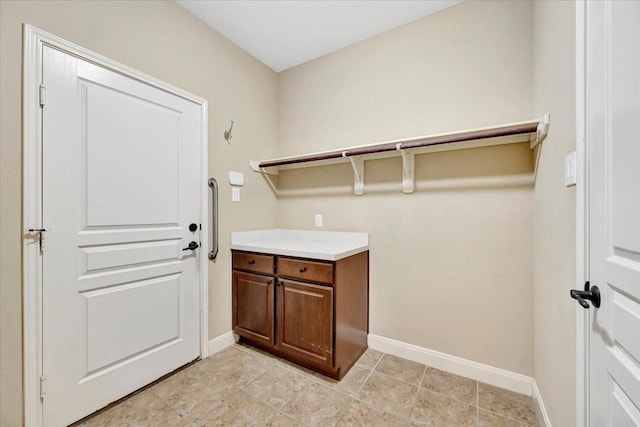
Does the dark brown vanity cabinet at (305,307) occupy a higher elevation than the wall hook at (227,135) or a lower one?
lower

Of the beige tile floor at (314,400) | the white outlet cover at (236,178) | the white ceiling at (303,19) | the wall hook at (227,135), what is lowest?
the beige tile floor at (314,400)

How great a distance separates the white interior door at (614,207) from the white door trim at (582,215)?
1.0 inches

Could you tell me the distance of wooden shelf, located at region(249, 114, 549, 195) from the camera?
153cm

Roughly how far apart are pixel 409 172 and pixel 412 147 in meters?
0.24

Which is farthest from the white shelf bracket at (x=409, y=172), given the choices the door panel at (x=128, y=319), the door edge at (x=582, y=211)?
the door panel at (x=128, y=319)

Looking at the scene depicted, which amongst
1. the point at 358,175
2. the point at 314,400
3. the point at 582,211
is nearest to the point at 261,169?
the point at 358,175

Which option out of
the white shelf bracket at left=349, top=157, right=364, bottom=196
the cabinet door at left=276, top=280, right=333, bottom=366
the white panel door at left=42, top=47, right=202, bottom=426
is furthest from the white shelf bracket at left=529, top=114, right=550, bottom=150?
the white panel door at left=42, top=47, right=202, bottom=426

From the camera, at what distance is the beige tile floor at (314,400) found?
1.49 meters

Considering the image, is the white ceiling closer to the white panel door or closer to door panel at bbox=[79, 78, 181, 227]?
the white panel door

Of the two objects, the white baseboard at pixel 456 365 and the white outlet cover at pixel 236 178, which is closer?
the white baseboard at pixel 456 365

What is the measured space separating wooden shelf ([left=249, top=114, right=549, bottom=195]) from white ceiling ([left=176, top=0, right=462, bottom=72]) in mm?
1014

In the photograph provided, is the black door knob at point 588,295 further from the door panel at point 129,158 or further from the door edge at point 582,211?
the door panel at point 129,158

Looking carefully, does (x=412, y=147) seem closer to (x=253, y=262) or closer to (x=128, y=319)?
(x=253, y=262)

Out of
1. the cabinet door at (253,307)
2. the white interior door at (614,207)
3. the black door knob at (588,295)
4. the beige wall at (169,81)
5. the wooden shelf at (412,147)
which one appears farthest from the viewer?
the cabinet door at (253,307)
